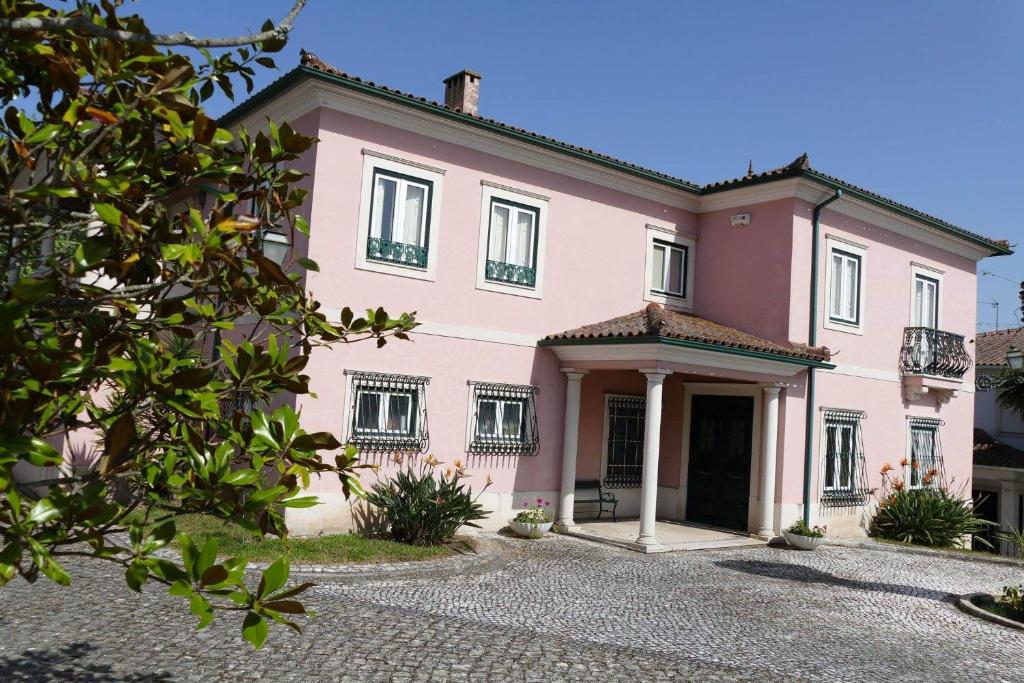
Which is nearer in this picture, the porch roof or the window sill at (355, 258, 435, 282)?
the window sill at (355, 258, 435, 282)

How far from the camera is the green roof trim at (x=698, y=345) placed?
40.2 feet

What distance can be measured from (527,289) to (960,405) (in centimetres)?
1142

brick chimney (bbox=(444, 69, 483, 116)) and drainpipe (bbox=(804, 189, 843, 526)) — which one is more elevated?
brick chimney (bbox=(444, 69, 483, 116))

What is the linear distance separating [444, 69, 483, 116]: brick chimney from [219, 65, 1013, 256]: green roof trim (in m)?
1.83

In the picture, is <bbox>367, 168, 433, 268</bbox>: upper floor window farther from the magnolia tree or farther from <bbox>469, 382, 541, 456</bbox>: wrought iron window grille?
the magnolia tree

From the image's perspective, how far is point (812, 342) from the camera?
15078 millimetres

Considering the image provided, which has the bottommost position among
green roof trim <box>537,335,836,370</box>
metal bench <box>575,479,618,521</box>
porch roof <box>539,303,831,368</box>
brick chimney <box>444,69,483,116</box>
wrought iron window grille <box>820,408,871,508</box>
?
metal bench <box>575,479,618,521</box>

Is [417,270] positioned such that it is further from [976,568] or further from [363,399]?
[976,568]

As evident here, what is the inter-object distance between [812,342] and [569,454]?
17.0 ft

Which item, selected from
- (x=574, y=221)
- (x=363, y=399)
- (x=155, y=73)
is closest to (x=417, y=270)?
(x=363, y=399)

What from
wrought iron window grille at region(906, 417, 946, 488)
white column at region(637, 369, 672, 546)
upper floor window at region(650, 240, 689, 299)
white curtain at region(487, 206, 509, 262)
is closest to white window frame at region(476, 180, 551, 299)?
white curtain at region(487, 206, 509, 262)

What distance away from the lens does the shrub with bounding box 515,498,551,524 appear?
500 inches

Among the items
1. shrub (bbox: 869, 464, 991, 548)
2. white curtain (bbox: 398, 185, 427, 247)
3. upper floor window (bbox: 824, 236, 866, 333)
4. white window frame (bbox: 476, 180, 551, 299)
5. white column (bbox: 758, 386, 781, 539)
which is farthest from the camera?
shrub (bbox: 869, 464, 991, 548)

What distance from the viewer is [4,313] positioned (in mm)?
2031
